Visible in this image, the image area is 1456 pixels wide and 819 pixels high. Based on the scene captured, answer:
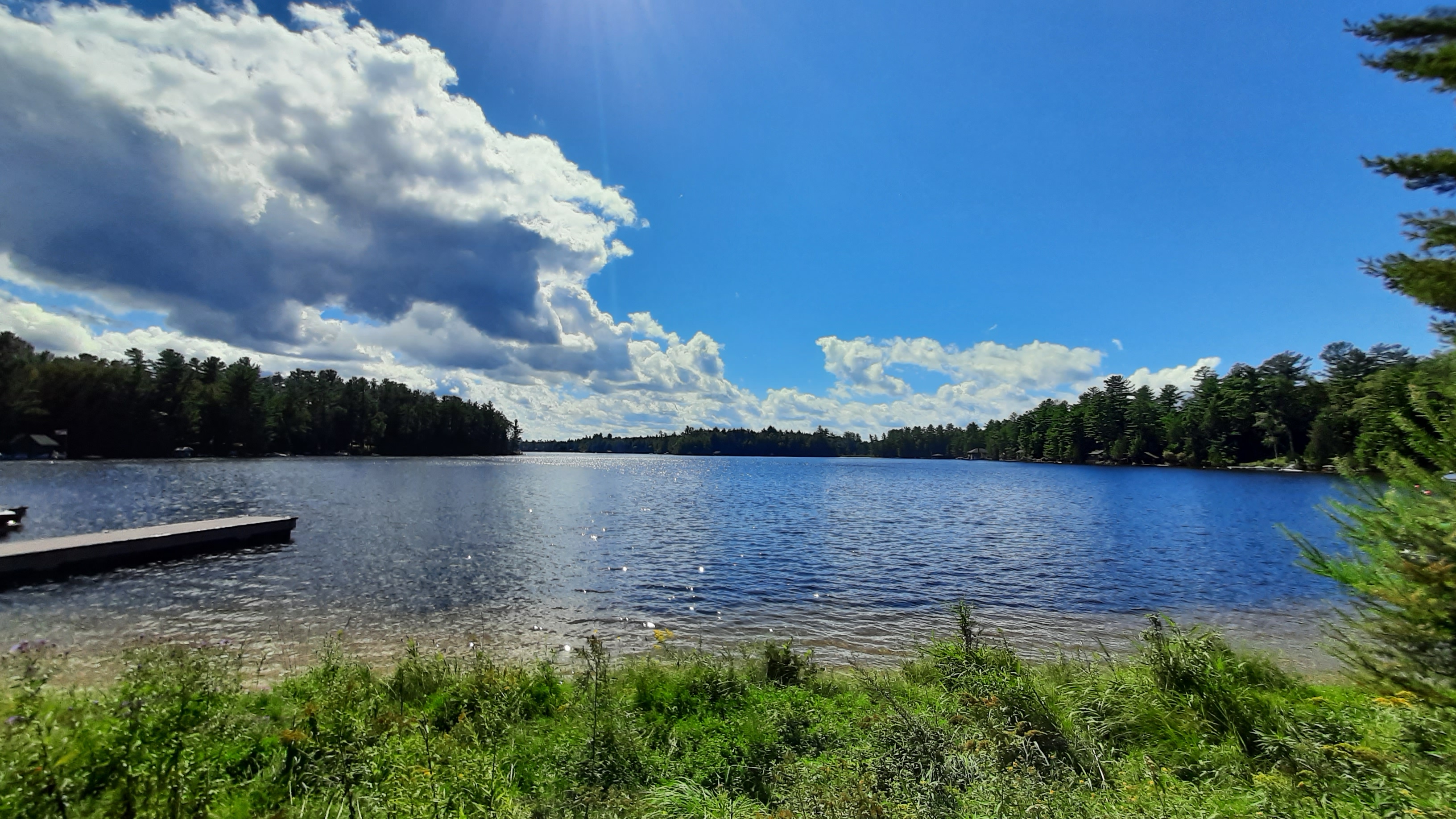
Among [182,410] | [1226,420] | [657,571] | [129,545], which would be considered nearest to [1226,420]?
[1226,420]

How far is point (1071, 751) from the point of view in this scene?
6355 millimetres

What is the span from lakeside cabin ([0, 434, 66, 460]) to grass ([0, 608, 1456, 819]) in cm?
13437

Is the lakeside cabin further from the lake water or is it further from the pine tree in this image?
the pine tree

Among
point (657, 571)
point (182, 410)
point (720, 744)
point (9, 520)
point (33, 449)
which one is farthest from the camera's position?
point (182, 410)

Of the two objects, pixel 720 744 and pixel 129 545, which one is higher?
pixel 720 744

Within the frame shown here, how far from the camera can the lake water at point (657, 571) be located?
16938mm

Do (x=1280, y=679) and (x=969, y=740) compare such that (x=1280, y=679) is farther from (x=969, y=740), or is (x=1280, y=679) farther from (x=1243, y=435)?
(x=1243, y=435)

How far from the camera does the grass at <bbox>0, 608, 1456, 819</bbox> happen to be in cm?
395

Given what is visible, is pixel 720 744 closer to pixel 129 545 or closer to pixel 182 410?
pixel 129 545

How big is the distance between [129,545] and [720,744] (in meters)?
31.2

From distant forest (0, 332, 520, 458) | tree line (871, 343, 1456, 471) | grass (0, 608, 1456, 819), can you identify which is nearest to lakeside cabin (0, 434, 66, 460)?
distant forest (0, 332, 520, 458)

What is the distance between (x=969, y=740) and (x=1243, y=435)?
16076 centimetres

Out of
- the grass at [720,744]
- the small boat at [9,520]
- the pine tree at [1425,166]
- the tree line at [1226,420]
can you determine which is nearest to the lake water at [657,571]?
the small boat at [9,520]

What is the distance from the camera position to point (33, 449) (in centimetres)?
9631
